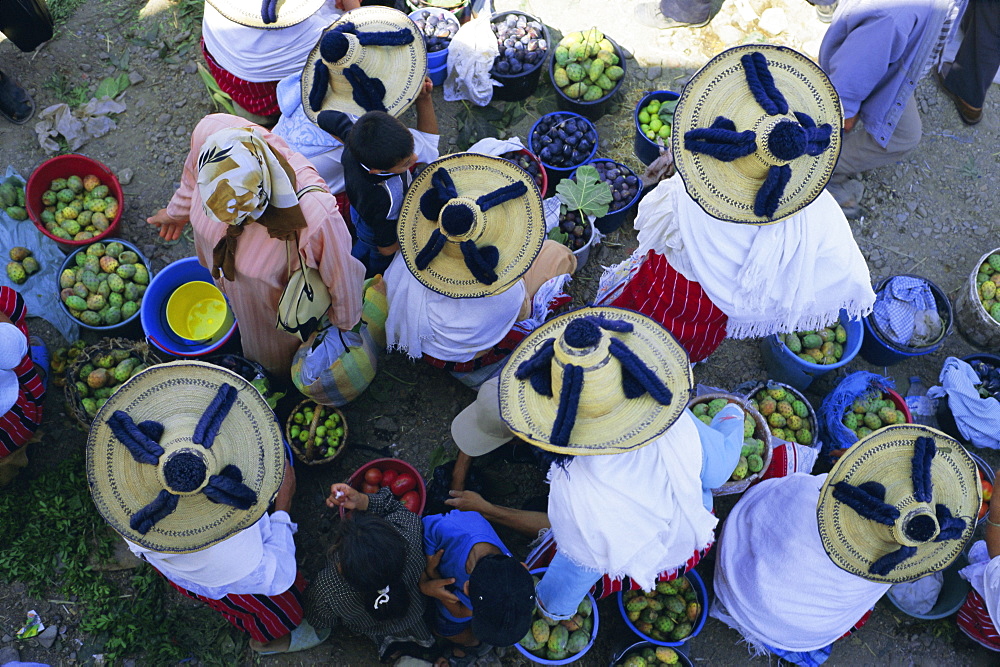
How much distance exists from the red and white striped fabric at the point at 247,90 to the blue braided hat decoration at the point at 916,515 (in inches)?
155

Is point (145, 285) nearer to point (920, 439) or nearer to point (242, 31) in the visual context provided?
point (242, 31)

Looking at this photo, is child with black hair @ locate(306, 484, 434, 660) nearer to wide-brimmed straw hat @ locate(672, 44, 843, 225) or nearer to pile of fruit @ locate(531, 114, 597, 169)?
wide-brimmed straw hat @ locate(672, 44, 843, 225)

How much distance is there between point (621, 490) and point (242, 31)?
3.45 meters

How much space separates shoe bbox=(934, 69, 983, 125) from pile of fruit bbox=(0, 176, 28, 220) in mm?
6543

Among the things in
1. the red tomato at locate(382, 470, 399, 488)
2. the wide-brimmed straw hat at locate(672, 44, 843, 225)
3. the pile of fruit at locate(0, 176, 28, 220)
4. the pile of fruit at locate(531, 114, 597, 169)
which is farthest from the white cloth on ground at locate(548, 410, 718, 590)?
the pile of fruit at locate(0, 176, 28, 220)

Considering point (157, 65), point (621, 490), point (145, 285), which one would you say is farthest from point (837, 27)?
point (157, 65)

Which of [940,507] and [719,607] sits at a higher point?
[940,507]

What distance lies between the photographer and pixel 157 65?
17.2 feet

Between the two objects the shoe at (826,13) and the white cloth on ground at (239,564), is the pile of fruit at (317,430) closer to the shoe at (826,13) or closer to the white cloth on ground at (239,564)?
the white cloth on ground at (239,564)

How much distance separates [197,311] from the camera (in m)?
4.09

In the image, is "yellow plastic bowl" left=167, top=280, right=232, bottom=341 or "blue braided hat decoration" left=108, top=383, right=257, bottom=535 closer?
"blue braided hat decoration" left=108, top=383, right=257, bottom=535

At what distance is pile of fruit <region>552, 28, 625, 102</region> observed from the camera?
4770 millimetres

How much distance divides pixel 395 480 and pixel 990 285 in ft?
12.5

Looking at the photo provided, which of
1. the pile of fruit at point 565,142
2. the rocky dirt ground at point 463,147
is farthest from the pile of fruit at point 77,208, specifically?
the pile of fruit at point 565,142
